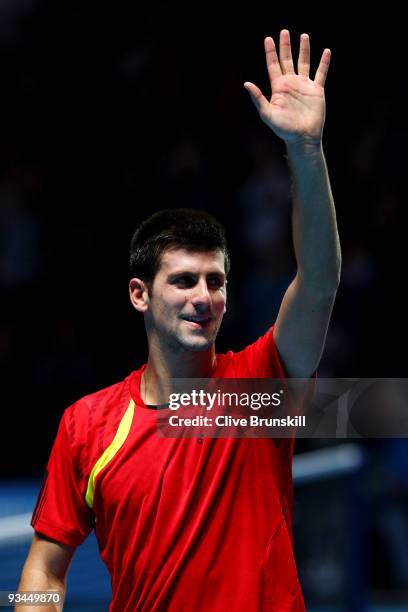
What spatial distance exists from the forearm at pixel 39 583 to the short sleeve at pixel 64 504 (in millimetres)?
109

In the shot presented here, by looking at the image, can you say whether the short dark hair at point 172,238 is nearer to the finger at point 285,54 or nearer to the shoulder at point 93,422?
the shoulder at point 93,422

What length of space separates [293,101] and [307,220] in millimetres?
355

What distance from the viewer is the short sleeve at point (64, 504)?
3230 millimetres

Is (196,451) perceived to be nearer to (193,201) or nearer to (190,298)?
(190,298)

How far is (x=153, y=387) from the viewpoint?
3377 mm

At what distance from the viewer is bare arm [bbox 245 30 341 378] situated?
292 cm

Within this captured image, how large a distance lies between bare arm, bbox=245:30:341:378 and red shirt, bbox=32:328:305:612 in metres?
0.13

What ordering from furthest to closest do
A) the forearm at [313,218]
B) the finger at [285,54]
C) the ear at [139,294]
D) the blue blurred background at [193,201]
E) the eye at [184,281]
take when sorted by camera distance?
1. the blue blurred background at [193,201]
2. the ear at [139,294]
3. the eye at [184,281]
4. the finger at [285,54]
5. the forearm at [313,218]

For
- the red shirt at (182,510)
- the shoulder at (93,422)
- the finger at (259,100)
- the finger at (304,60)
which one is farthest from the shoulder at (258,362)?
the finger at (304,60)

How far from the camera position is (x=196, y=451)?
10.3ft

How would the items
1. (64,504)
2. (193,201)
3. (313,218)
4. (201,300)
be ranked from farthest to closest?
(193,201) < (64,504) < (201,300) < (313,218)

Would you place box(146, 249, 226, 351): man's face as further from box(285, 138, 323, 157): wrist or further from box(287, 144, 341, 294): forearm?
box(285, 138, 323, 157): wrist

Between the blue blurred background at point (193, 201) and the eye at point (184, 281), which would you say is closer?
the eye at point (184, 281)

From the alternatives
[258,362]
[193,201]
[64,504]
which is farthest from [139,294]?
[193,201]
